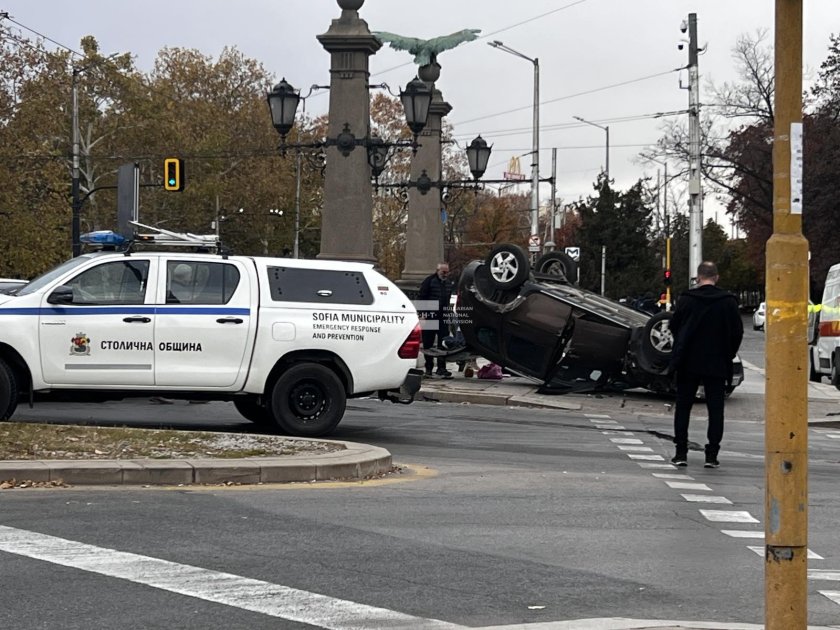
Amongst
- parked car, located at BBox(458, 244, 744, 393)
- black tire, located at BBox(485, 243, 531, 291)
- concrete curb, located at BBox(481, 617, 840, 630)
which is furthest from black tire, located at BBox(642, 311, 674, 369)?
concrete curb, located at BBox(481, 617, 840, 630)

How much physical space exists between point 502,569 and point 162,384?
270 inches

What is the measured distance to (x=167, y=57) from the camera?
89.2 metres

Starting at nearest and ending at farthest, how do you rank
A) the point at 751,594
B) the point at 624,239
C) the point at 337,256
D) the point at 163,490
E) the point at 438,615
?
the point at 438,615
the point at 751,594
the point at 163,490
the point at 337,256
the point at 624,239

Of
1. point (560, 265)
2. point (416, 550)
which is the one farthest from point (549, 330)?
point (416, 550)

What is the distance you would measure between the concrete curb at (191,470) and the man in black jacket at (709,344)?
317 cm

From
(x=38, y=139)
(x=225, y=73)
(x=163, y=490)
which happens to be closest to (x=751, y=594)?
(x=163, y=490)

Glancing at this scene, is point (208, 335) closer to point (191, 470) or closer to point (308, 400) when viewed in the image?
point (308, 400)

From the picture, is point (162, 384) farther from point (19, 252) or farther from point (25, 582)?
point (19, 252)

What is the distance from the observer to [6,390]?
13344 millimetres

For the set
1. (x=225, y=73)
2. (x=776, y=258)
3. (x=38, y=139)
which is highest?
(x=225, y=73)

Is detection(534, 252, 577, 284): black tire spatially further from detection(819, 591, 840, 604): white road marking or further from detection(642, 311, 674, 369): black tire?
detection(819, 591, 840, 604): white road marking

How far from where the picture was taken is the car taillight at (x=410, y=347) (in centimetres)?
1469

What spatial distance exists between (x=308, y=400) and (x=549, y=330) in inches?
287

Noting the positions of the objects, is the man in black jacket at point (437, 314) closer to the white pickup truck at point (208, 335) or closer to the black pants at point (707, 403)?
the white pickup truck at point (208, 335)
